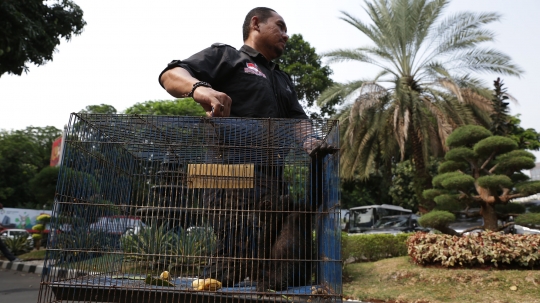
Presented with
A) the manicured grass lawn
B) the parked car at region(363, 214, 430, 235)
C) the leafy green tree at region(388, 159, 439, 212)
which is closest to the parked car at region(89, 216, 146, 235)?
the manicured grass lawn

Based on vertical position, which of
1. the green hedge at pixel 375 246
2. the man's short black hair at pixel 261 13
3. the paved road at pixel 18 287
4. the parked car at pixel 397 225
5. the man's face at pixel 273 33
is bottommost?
the paved road at pixel 18 287

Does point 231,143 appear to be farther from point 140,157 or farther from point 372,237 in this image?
point 372,237

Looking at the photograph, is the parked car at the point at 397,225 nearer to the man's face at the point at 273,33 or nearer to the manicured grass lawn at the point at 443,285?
the manicured grass lawn at the point at 443,285

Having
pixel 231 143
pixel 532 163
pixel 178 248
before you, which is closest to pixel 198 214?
pixel 178 248

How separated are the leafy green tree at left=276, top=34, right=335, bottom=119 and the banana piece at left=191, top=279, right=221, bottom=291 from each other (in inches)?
839

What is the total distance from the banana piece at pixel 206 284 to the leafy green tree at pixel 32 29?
1115 cm

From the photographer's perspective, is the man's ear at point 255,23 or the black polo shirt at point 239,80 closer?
the black polo shirt at point 239,80

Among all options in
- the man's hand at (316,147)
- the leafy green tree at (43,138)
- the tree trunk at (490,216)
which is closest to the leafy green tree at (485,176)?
the tree trunk at (490,216)

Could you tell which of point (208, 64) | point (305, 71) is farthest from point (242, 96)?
point (305, 71)

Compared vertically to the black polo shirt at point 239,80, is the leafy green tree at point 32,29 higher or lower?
higher

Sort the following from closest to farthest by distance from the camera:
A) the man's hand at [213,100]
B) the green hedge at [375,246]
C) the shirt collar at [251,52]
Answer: the man's hand at [213,100] → the shirt collar at [251,52] → the green hedge at [375,246]

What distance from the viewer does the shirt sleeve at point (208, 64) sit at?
8.41ft

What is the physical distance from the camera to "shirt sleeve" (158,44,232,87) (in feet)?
8.41

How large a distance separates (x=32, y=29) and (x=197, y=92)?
1139 centimetres
